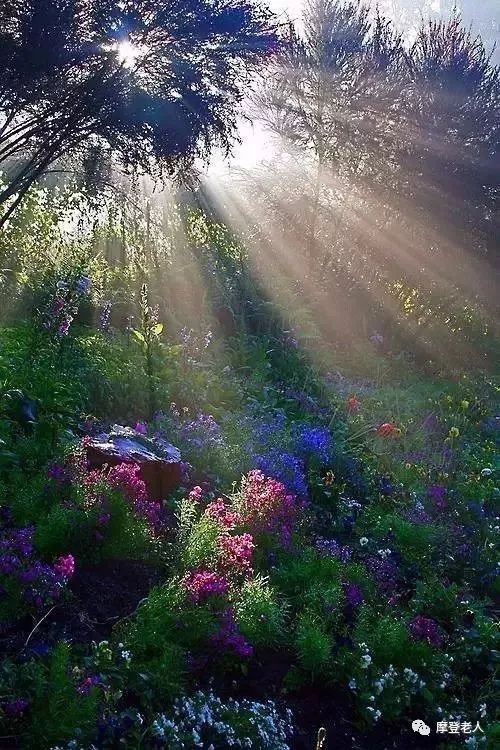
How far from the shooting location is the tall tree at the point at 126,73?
6.11 metres

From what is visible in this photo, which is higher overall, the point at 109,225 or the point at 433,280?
the point at 433,280

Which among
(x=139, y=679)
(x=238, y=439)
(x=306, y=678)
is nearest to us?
(x=139, y=679)

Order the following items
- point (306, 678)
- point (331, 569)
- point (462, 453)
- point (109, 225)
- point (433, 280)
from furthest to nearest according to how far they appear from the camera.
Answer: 1. point (433, 280)
2. point (109, 225)
3. point (462, 453)
4. point (331, 569)
5. point (306, 678)

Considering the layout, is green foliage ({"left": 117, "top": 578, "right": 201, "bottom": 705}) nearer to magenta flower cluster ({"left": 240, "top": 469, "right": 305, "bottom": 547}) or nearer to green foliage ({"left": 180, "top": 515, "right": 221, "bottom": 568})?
green foliage ({"left": 180, "top": 515, "right": 221, "bottom": 568})

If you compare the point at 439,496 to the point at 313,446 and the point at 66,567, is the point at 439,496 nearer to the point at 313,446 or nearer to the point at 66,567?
the point at 313,446

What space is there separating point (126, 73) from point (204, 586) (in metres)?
6.11

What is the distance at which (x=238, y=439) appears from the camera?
5070 mm

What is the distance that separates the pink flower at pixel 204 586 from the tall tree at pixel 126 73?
5.35 m

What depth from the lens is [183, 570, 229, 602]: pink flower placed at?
2840 mm

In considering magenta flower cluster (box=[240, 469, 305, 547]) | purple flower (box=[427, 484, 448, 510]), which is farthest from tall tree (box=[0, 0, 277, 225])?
purple flower (box=[427, 484, 448, 510])

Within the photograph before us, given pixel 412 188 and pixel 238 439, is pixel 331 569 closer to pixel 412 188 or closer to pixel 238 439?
pixel 238 439

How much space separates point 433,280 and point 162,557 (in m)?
11.6

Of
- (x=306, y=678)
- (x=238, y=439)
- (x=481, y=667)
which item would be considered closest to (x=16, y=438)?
(x=238, y=439)

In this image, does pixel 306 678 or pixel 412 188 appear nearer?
pixel 306 678
